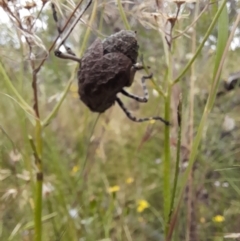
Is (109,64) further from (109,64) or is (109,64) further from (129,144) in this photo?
(129,144)

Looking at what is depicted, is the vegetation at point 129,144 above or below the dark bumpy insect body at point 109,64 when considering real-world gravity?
below

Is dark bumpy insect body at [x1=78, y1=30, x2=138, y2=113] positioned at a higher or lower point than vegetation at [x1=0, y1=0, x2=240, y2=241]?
higher

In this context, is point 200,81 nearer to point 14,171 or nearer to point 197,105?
point 197,105

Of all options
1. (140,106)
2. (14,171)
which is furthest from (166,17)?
(140,106)

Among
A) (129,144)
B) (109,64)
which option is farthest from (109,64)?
(129,144)
